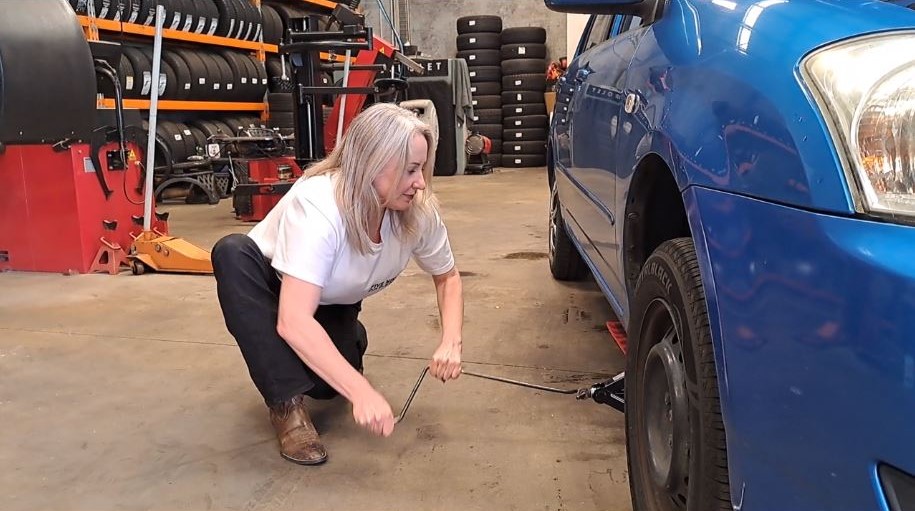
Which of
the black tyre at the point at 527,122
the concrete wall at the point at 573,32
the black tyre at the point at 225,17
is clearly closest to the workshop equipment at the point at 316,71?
the black tyre at the point at 225,17

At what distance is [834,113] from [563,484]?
1.13m

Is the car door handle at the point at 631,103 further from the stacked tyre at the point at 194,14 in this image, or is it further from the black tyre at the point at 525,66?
the black tyre at the point at 525,66

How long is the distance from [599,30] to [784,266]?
2.06 metres

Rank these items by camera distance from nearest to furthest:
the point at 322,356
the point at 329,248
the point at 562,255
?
the point at 322,356 → the point at 329,248 → the point at 562,255

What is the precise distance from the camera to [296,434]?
1890 mm

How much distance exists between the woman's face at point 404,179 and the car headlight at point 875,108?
87 cm

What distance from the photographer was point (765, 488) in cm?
87

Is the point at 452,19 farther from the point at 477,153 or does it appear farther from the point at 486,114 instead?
the point at 477,153

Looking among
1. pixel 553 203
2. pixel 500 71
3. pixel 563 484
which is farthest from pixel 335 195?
pixel 500 71

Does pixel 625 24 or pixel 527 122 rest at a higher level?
pixel 625 24

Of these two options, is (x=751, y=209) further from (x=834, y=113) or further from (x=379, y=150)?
(x=379, y=150)

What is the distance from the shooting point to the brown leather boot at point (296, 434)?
1.85 m

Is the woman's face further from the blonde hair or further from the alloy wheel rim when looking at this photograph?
the alloy wheel rim

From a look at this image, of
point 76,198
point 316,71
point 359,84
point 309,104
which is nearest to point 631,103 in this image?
point 76,198
